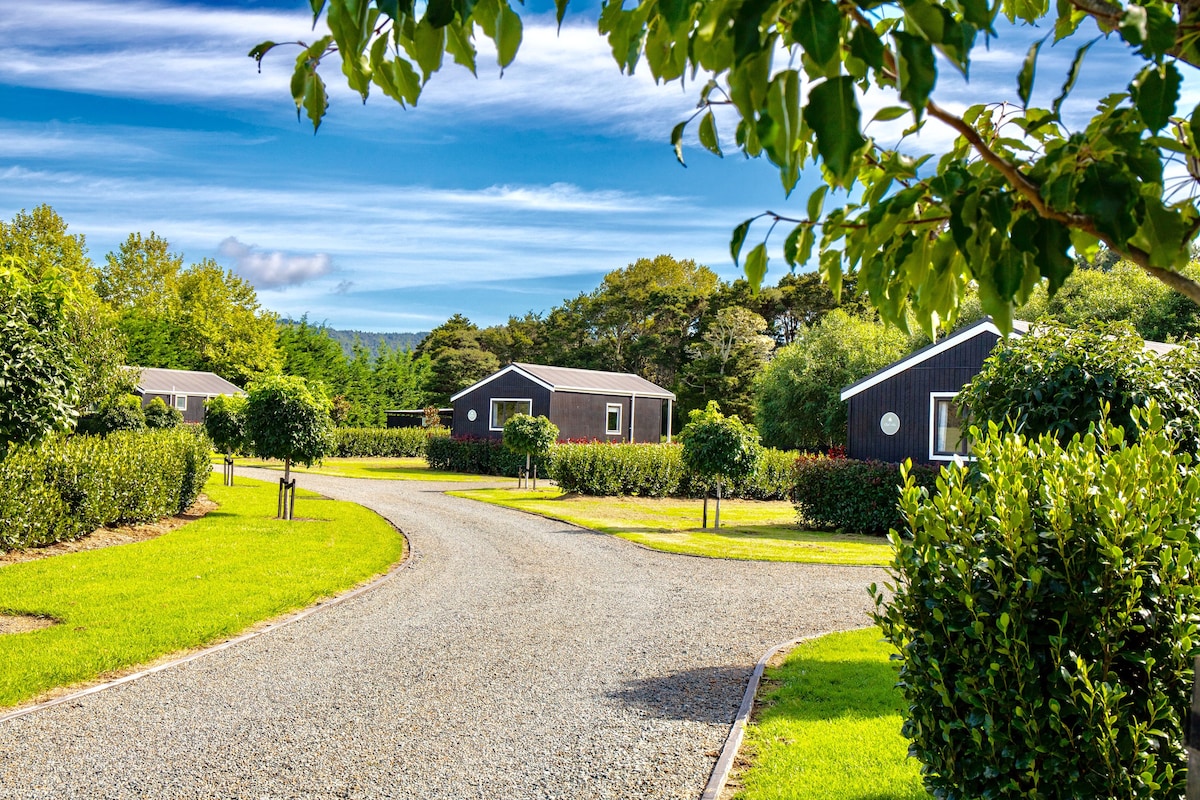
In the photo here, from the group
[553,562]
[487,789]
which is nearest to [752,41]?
[487,789]

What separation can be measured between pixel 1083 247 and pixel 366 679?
6.08 meters

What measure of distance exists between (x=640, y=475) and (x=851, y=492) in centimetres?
878

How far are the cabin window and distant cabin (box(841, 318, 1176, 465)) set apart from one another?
17.2 m

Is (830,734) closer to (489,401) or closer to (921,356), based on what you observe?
(921,356)

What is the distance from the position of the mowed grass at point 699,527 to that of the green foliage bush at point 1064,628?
7.95m

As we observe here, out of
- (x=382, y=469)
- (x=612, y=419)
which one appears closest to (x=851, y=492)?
(x=612, y=419)

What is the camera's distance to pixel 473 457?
112 feet

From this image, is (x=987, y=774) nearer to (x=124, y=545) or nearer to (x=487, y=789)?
(x=487, y=789)

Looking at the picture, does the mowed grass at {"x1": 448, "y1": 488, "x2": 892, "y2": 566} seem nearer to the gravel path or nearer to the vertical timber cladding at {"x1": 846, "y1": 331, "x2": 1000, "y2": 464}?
the vertical timber cladding at {"x1": 846, "y1": 331, "x2": 1000, "y2": 464}

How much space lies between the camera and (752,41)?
1.30 metres

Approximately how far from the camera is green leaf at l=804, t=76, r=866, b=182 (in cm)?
134

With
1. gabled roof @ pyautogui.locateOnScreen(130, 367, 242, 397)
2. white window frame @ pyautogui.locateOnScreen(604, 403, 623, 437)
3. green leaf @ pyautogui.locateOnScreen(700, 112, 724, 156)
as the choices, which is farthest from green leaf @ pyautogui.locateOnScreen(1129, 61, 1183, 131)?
gabled roof @ pyautogui.locateOnScreen(130, 367, 242, 397)

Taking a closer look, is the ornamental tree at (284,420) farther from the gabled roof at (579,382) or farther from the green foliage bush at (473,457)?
the gabled roof at (579,382)

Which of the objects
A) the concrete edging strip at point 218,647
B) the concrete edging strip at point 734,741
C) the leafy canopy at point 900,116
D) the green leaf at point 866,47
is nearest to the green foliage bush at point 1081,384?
the concrete edging strip at point 734,741
